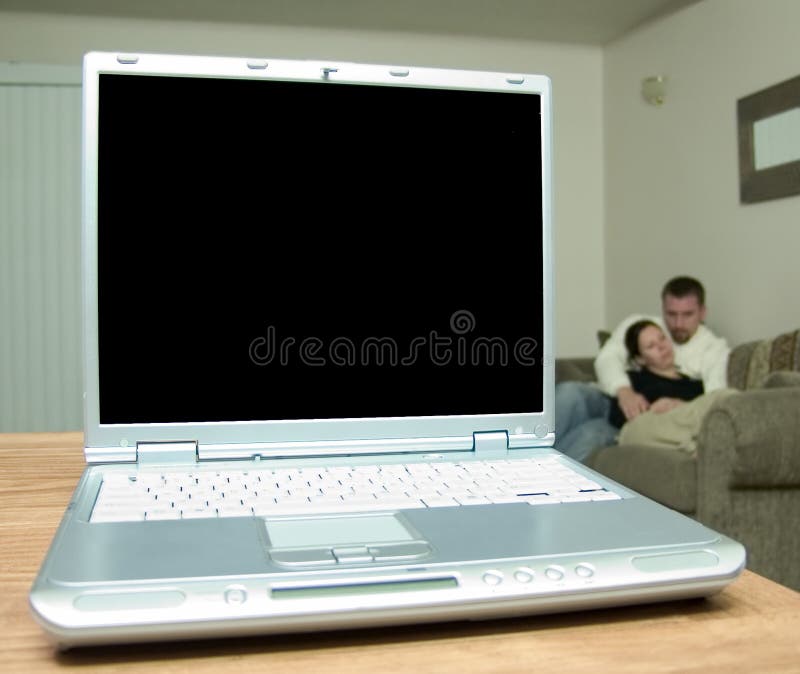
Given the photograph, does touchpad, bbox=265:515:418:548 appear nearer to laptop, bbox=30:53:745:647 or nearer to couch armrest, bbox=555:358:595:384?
laptop, bbox=30:53:745:647

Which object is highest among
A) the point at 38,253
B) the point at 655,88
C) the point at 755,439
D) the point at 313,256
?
the point at 655,88

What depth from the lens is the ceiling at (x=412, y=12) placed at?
411 cm

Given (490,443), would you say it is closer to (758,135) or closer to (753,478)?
(753,478)

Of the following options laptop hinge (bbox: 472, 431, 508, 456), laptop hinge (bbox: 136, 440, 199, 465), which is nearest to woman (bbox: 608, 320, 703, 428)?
laptop hinge (bbox: 472, 431, 508, 456)

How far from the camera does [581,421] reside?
3.25 metres

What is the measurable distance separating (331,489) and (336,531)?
0.08 metres

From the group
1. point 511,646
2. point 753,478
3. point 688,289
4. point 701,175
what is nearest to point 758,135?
point 701,175

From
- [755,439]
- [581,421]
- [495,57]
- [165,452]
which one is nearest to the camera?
[165,452]

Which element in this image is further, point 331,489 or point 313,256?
point 313,256

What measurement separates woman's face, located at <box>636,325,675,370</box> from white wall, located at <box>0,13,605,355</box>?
1.29 m

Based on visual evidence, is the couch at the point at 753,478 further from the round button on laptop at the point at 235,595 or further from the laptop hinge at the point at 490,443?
the round button on laptop at the point at 235,595

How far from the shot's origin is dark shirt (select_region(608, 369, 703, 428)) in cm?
329

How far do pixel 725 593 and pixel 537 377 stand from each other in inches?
11.3

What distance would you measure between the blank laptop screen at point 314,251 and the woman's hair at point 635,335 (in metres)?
2.87
